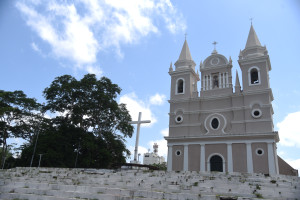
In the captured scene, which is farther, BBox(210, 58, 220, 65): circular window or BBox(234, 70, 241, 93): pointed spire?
BBox(210, 58, 220, 65): circular window

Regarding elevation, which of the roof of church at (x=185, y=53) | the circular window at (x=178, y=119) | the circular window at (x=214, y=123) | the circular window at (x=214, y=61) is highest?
the roof of church at (x=185, y=53)

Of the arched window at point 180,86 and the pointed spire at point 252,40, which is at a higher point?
the pointed spire at point 252,40

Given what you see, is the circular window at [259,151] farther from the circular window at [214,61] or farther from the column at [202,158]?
the circular window at [214,61]

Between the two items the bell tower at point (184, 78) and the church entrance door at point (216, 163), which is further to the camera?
the bell tower at point (184, 78)

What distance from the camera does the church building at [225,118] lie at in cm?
1873

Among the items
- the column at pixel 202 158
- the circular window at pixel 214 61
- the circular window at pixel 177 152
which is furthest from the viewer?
the circular window at pixel 214 61

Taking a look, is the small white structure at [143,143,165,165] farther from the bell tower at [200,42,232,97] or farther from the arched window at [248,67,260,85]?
the arched window at [248,67,260,85]

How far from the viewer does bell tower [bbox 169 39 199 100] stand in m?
23.4

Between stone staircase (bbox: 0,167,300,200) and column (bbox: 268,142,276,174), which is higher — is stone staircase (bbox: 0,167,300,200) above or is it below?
below

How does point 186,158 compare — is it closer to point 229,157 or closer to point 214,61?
point 229,157

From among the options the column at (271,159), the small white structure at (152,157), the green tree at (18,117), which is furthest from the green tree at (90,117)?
the small white structure at (152,157)

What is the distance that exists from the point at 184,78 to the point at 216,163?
330 inches

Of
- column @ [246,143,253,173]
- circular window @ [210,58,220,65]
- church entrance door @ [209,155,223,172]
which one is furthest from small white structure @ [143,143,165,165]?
column @ [246,143,253,173]

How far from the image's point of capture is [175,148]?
2152cm
